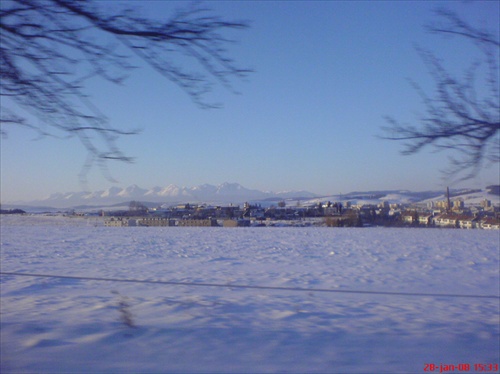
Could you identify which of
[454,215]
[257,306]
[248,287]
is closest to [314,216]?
[454,215]

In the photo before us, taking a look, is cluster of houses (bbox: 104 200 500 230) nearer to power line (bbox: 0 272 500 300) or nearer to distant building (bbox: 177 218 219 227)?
distant building (bbox: 177 218 219 227)

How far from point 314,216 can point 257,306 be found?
6.53 m

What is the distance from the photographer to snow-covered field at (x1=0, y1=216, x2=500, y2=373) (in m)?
4.47

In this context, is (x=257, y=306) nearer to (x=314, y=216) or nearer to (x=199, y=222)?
(x=314, y=216)

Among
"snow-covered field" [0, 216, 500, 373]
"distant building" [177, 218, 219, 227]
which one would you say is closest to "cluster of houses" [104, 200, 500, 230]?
"distant building" [177, 218, 219, 227]

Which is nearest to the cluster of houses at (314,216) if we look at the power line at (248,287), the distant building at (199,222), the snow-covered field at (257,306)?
the distant building at (199,222)

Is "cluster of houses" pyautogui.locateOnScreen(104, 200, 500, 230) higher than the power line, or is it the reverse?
"cluster of houses" pyautogui.locateOnScreen(104, 200, 500, 230)

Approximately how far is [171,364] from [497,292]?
16.9 ft

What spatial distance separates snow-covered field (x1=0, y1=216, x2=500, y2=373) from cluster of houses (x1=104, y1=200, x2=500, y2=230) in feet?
2.17

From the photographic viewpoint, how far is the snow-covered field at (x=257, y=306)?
447 centimetres

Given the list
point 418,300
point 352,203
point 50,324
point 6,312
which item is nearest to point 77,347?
point 50,324

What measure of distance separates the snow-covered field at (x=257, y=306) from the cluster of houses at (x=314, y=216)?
662 mm

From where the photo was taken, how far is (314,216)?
12641 millimetres

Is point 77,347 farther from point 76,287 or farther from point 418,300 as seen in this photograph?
point 418,300
